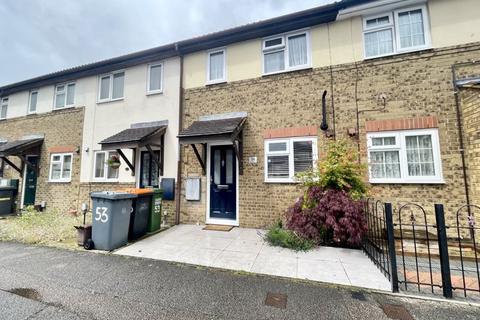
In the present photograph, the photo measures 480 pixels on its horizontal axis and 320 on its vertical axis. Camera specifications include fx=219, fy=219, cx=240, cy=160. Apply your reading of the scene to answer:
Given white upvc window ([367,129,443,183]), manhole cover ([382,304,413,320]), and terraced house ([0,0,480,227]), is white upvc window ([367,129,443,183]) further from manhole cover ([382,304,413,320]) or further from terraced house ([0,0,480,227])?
manhole cover ([382,304,413,320])

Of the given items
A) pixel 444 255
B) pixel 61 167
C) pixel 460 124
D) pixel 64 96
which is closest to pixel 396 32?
pixel 460 124

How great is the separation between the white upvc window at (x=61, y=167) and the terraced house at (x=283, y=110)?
0.06 m

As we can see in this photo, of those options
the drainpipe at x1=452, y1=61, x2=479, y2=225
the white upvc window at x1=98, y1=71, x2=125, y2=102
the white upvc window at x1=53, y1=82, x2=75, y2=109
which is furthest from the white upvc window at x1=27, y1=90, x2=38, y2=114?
the drainpipe at x1=452, y1=61, x2=479, y2=225

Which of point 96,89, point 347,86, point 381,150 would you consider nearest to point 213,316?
point 381,150

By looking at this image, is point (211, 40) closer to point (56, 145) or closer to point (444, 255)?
point (444, 255)

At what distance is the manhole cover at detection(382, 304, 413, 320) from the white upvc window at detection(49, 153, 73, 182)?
38.0ft

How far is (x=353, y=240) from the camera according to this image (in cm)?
486

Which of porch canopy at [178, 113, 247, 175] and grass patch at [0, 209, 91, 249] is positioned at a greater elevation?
porch canopy at [178, 113, 247, 175]

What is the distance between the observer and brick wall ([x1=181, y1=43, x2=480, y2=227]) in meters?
5.57

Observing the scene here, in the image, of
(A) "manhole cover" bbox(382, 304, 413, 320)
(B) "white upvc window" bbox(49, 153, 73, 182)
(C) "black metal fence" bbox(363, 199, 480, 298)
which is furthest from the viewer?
(B) "white upvc window" bbox(49, 153, 73, 182)

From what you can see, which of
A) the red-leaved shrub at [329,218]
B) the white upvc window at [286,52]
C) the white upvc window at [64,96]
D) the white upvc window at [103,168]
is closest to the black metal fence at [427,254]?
the red-leaved shrub at [329,218]

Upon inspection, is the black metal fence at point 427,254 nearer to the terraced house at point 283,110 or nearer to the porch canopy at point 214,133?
the terraced house at point 283,110

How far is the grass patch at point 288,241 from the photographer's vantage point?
16.8ft

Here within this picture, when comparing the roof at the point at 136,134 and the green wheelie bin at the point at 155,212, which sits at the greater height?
the roof at the point at 136,134
